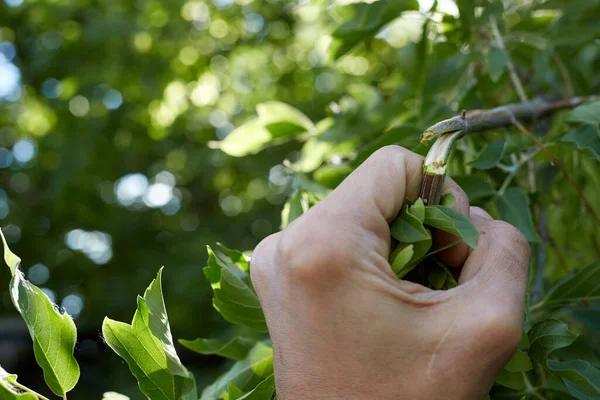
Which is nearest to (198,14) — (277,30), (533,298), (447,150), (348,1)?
(277,30)

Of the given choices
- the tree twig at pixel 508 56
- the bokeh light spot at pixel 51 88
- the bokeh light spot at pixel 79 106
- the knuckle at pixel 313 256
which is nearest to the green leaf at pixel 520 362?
the knuckle at pixel 313 256

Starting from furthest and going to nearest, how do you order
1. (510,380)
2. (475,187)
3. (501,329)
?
(475,187) < (510,380) < (501,329)

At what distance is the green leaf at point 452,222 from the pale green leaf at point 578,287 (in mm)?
511

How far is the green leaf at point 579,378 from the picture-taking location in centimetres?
113

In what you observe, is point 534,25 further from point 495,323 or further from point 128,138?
point 128,138

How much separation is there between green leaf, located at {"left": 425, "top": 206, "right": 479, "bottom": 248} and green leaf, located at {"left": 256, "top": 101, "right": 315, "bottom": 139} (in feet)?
3.15

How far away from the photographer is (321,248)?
85 centimetres

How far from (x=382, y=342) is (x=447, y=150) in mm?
342

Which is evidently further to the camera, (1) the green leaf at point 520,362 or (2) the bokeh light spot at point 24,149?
(2) the bokeh light spot at point 24,149

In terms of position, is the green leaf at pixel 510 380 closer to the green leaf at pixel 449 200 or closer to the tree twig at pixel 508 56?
the green leaf at pixel 449 200

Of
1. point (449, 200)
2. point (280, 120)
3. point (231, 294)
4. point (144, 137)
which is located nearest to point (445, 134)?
point (449, 200)

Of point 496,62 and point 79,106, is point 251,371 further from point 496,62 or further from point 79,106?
point 79,106

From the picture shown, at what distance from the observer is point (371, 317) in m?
0.86

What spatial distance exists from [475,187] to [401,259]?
59cm
